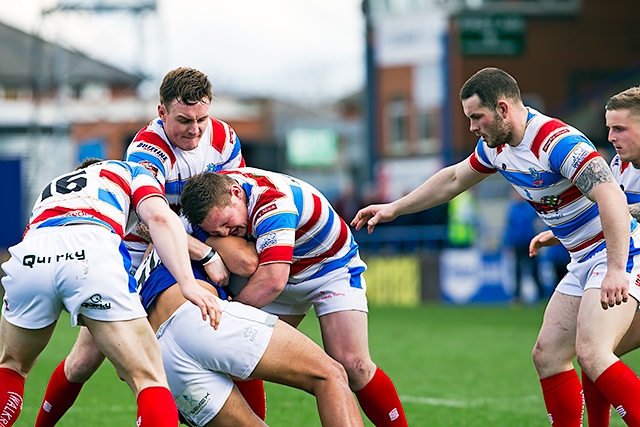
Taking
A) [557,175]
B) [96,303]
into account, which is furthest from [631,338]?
[96,303]

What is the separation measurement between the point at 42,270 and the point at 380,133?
26172 mm

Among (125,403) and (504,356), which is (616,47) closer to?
(504,356)

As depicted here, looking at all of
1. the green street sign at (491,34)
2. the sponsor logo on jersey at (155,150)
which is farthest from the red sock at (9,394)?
the green street sign at (491,34)

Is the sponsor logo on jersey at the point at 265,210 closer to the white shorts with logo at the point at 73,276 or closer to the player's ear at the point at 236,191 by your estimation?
the player's ear at the point at 236,191

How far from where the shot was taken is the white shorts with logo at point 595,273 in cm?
521

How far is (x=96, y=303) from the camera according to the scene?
14.4ft

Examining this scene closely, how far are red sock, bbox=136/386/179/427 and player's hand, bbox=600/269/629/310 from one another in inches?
85.9

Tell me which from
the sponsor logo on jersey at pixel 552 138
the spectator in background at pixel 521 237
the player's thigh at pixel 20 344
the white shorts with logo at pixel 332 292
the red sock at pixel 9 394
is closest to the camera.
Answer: the player's thigh at pixel 20 344

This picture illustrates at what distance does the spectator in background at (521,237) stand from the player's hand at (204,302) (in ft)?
39.6

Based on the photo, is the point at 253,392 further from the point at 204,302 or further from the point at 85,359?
the point at 204,302

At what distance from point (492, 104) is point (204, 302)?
193 cm

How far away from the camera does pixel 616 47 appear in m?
28.9

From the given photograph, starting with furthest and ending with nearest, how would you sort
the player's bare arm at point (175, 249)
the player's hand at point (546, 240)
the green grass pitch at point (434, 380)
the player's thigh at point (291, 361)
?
1. the green grass pitch at point (434, 380)
2. the player's hand at point (546, 240)
3. the player's thigh at point (291, 361)
4. the player's bare arm at point (175, 249)

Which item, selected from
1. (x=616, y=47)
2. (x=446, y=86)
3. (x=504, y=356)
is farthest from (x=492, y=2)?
(x=504, y=356)
